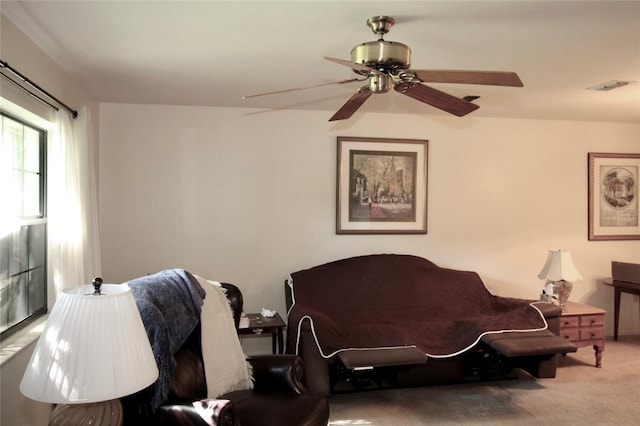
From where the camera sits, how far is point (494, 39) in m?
2.70

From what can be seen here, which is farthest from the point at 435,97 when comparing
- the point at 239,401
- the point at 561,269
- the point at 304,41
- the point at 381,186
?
the point at 561,269

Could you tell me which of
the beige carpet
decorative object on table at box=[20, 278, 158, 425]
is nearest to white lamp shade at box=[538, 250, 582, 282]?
the beige carpet

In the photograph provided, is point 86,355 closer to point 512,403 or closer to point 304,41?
point 304,41

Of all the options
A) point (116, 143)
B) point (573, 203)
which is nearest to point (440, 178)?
point (573, 203)

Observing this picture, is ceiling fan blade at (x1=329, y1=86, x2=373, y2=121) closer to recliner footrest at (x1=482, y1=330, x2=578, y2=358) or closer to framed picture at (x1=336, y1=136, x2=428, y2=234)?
framed picture at (x1=336, y1=136, x2=428, y2=234)

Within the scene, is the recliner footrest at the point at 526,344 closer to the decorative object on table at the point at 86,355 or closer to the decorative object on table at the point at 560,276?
the decorative object on table at the point at 560,276

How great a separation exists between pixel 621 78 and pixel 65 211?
3.89 meters

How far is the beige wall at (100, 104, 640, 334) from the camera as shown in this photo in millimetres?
4465

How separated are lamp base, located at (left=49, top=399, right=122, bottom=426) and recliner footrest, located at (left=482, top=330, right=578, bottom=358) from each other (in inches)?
108

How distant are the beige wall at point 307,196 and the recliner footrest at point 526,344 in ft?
4.36

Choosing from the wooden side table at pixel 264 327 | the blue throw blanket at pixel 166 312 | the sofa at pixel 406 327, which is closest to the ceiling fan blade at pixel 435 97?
the blue throw blanket at pixel 166 312

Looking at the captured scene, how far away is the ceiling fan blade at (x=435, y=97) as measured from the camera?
246cm

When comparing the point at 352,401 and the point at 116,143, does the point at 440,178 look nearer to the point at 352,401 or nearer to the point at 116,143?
the point at 352,401

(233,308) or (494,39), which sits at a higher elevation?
(494,39)
